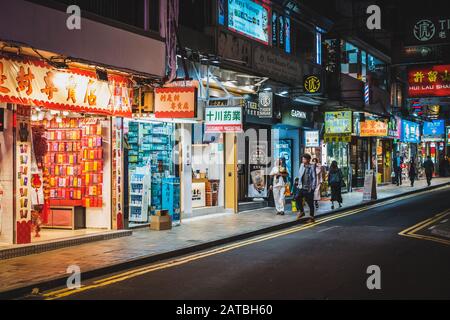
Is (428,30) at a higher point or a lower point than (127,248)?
higher

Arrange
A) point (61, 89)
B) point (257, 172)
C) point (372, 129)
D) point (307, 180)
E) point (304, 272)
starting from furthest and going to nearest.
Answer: point (372, 129) < point (257, 172) < point (307, 180) < point (61, 89) < point (304, 272)

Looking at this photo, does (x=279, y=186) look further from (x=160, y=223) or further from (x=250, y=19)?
(x=250, y=19)

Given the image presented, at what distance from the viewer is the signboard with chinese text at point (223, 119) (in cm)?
1697

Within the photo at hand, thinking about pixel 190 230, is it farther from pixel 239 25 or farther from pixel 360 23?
pixel 360 23

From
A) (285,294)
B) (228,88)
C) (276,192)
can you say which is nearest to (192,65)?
(228,88)

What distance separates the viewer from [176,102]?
49.1 feet

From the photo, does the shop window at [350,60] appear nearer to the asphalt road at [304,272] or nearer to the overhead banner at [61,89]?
the asphalt road at [304,272]

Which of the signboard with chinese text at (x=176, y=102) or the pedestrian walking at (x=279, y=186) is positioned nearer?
the signboard with chinese text at (x=176, y=102)

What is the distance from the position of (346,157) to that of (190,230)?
1876 centimetres

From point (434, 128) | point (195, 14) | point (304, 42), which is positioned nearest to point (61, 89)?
point (195, 14)

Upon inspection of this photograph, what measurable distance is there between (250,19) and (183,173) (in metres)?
6.15

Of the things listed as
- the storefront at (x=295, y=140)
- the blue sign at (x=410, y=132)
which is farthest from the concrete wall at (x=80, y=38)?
the blue sign at (x=410, y=132)

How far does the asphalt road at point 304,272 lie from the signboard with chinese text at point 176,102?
12.0 ft

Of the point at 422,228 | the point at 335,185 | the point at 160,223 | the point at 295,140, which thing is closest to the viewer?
the point at 160,223
